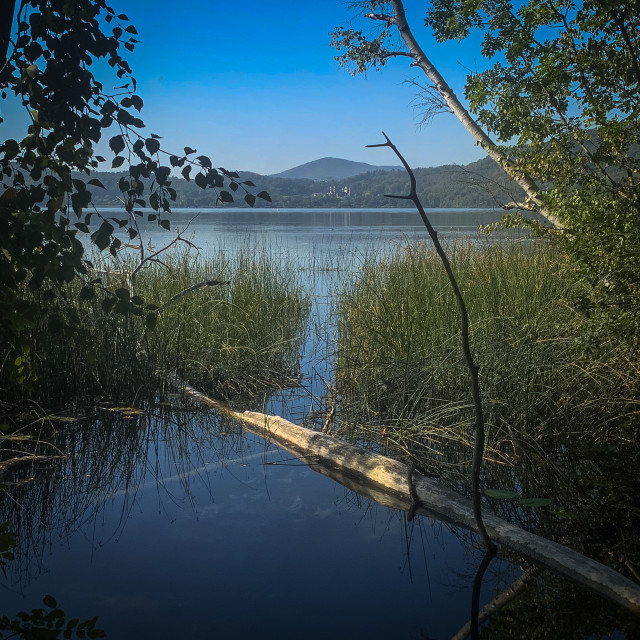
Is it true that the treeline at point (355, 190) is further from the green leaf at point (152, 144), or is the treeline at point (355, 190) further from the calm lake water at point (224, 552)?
the green leaf at point (152, 144)

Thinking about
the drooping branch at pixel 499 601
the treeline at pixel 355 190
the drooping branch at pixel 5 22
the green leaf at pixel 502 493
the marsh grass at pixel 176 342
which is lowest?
the drooping branch at pixel 499 601

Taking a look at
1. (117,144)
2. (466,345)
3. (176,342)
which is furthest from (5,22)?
(176,342)

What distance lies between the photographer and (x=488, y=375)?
351 centimetres

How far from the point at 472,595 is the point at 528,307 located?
2810 millimetres

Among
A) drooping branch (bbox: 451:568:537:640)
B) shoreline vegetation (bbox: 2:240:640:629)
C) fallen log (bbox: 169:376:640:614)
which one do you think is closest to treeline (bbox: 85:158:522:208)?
shoreline vegetation (bbox: 2:240:640:629)

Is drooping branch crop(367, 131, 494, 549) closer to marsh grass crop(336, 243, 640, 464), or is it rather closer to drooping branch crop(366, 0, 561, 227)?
marsh grass crop(336, 243, 640, 464)

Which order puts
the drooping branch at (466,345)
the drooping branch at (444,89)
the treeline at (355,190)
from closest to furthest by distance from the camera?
the drooping branch at (466,345) → the drooping branch at (444,89) → the treeline at (355,190)

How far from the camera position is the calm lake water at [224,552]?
77.7 inches

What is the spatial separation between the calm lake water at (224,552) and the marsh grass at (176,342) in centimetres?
57

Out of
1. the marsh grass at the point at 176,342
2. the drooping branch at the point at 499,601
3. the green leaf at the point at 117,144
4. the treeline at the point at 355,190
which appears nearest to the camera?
the drooping branch at the point at 499,601

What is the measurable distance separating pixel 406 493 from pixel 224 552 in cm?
81

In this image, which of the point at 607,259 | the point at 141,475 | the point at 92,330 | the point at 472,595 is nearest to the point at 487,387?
the point at 607,259

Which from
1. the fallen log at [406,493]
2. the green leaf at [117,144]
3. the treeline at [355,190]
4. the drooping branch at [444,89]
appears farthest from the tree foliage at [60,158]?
the treeline at [355,190]

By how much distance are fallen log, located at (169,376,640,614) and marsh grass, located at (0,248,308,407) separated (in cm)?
46
